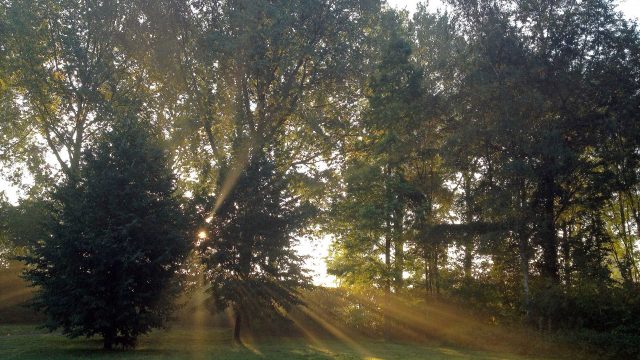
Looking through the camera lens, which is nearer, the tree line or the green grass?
the green grass

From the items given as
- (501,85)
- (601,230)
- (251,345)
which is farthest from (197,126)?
(601,230)

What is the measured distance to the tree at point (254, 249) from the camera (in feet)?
75.0

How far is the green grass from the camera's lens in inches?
717

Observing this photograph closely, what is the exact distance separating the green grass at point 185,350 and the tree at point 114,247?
110cm

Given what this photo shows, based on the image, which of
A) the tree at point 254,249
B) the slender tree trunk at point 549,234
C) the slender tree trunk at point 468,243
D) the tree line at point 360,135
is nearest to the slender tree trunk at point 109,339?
the tree line at point 360,135

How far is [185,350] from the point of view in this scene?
2056 centimetres

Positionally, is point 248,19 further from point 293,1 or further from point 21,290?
point 21,290

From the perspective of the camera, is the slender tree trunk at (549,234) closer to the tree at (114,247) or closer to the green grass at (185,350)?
the green grass at (185,350)

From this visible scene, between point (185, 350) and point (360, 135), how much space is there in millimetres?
16579

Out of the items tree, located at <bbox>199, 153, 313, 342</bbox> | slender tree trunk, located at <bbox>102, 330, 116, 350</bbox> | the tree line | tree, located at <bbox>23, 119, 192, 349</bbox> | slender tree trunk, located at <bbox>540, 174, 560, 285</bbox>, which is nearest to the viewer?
tree, located at <bbox>23, 119, 192, 349</bbox>

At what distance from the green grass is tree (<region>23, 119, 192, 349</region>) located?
1.10 metres

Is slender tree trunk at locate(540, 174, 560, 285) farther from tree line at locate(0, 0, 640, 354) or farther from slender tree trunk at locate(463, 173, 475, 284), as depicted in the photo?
slender tree trunk at locate(463, 173, 475, 284)

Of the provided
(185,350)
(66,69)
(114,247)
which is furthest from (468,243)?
(66,69)

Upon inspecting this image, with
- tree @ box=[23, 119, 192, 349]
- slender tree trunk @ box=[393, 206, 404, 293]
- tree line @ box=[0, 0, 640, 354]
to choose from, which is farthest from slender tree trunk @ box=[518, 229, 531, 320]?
tree @ box=[23, 119, 192, 349]
